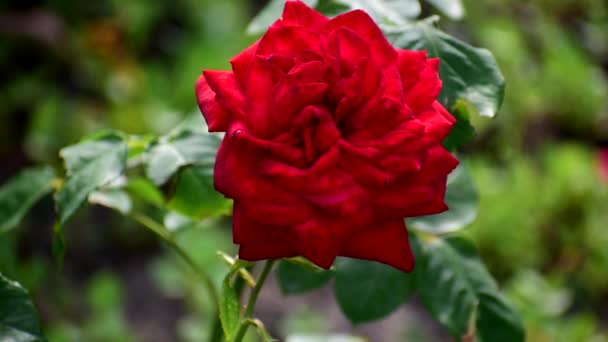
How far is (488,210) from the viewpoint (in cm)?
183

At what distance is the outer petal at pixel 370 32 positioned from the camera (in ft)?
1.62

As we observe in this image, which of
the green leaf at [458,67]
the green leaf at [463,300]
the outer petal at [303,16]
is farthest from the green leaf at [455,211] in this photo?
the outer petal at [303,16]

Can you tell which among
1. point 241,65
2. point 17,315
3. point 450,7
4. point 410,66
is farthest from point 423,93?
point 17,315

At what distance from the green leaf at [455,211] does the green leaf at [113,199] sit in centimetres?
29

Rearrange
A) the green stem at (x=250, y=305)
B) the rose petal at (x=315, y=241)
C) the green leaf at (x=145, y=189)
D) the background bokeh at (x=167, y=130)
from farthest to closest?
1. the background bokeh at (x=167, y=130)
2. the green leaf at (x=145, y=189)
3. the green stem at (x=250, y=305)
4. the rose petal at (x=315, y=241)

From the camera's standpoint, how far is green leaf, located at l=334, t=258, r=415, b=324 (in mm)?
663

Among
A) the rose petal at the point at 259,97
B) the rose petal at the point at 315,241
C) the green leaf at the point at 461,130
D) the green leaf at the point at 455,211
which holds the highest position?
the rose petal at the point at 259,97

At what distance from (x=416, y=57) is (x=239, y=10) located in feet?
6.52

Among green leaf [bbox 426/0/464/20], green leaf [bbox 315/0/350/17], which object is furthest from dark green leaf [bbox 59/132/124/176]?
green leaf [bbox 426/0/464/20]

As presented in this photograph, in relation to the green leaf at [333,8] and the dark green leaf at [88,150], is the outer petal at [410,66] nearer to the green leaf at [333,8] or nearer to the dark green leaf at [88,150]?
the green leaf at [333,8]

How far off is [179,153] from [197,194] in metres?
0.04

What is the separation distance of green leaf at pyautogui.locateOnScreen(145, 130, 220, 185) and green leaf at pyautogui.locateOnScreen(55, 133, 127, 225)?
3 centimetres

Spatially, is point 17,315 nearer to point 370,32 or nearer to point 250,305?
point 250,305

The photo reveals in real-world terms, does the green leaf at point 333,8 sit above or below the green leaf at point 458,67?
above
